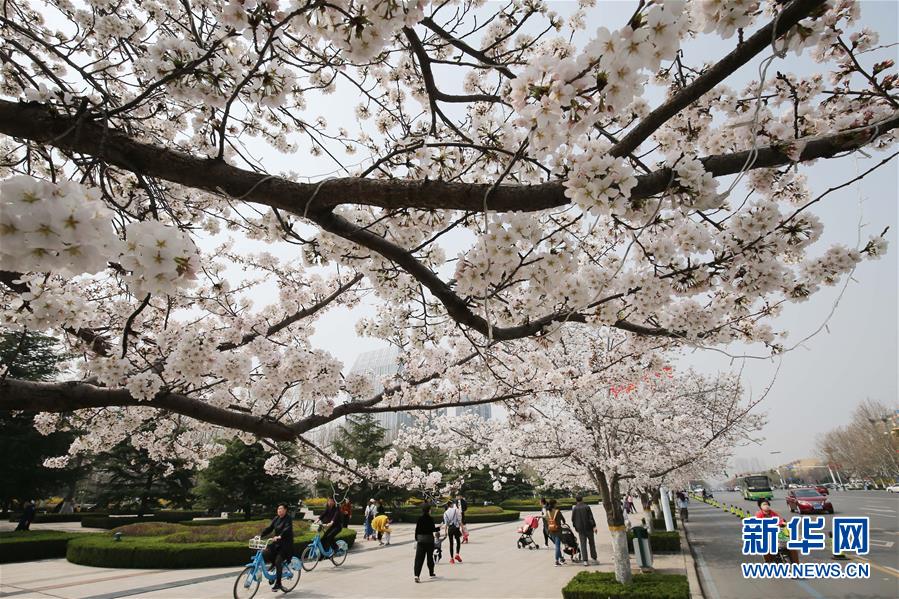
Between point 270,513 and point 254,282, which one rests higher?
point 254,282

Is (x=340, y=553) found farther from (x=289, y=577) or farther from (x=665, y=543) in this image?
(x=665, y=543)

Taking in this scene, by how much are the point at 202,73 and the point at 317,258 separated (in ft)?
4.80

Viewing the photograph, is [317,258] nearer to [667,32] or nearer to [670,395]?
[667,32]

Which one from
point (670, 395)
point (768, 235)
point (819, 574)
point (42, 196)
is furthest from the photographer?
point (670, 395)

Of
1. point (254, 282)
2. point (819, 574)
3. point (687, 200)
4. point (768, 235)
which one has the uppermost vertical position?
point (254, 282)

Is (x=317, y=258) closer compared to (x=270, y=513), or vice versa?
(x=317, y=258)

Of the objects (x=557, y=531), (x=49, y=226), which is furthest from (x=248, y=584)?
(x=49, y=226)

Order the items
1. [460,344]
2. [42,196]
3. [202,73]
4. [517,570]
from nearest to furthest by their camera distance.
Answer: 1. [42,196]
2. [202,73]
3. [460,344]
4. [517,570]

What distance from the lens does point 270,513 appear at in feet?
74.4

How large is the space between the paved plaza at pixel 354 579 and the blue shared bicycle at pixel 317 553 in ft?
0.61

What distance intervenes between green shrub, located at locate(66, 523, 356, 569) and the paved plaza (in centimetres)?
29

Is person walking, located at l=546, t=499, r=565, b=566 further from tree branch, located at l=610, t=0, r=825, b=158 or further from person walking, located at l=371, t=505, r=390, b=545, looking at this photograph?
tree branch, located at l=610, t=0, r=825, b=158

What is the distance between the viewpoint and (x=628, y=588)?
6.48 meters

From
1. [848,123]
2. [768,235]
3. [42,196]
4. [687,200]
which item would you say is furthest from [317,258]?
[848,123]
